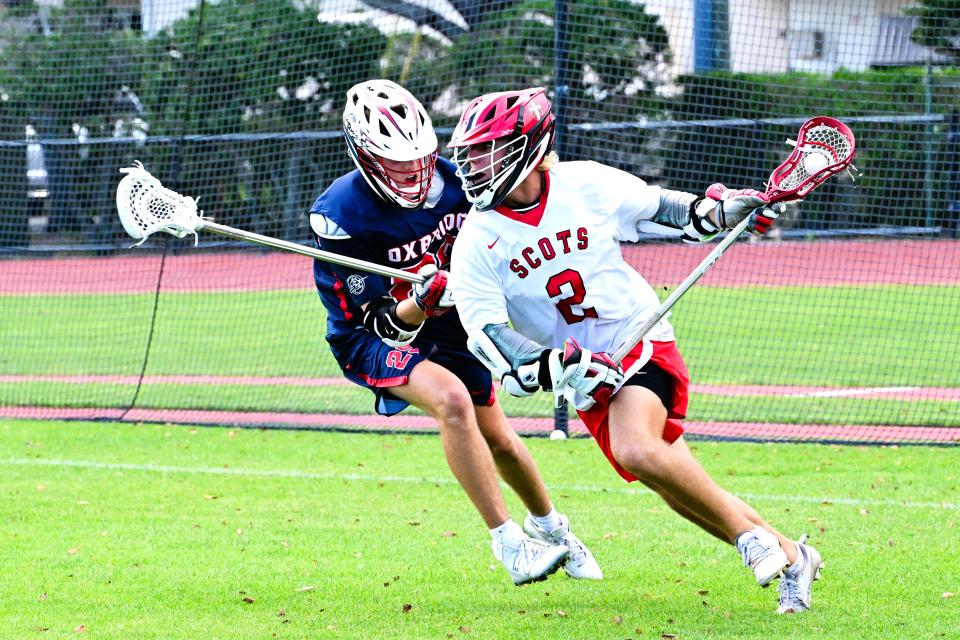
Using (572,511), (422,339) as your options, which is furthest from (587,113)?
(422,339)

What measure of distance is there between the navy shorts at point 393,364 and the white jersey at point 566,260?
761mm

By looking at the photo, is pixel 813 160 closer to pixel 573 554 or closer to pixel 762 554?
pixel 762 554

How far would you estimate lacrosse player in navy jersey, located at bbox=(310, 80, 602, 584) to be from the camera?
5.17 meters

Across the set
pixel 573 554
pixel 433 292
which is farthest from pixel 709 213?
pixel 573 554

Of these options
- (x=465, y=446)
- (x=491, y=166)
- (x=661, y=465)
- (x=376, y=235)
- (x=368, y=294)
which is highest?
(x=491, y=166)

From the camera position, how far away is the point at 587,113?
38.5 ft

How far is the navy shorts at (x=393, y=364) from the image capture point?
5434 millimetres

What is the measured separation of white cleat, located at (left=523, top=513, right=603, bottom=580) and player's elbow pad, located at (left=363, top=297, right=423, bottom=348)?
3.21 ft

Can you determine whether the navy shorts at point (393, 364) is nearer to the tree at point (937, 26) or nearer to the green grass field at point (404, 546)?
the green grass field at point (404, 546)

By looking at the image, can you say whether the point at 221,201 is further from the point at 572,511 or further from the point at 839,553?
the point at 839,553

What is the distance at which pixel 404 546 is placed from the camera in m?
6.07

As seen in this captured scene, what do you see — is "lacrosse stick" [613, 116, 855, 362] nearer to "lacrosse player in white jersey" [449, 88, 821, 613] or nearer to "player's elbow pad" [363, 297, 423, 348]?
"lacrosse player in white jersey" [449, 88, 821, 613]

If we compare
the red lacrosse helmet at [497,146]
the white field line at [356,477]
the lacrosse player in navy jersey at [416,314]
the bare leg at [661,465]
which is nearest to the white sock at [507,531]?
the lacrosse player in navy jersey at [416,314]

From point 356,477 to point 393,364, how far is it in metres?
2.53
